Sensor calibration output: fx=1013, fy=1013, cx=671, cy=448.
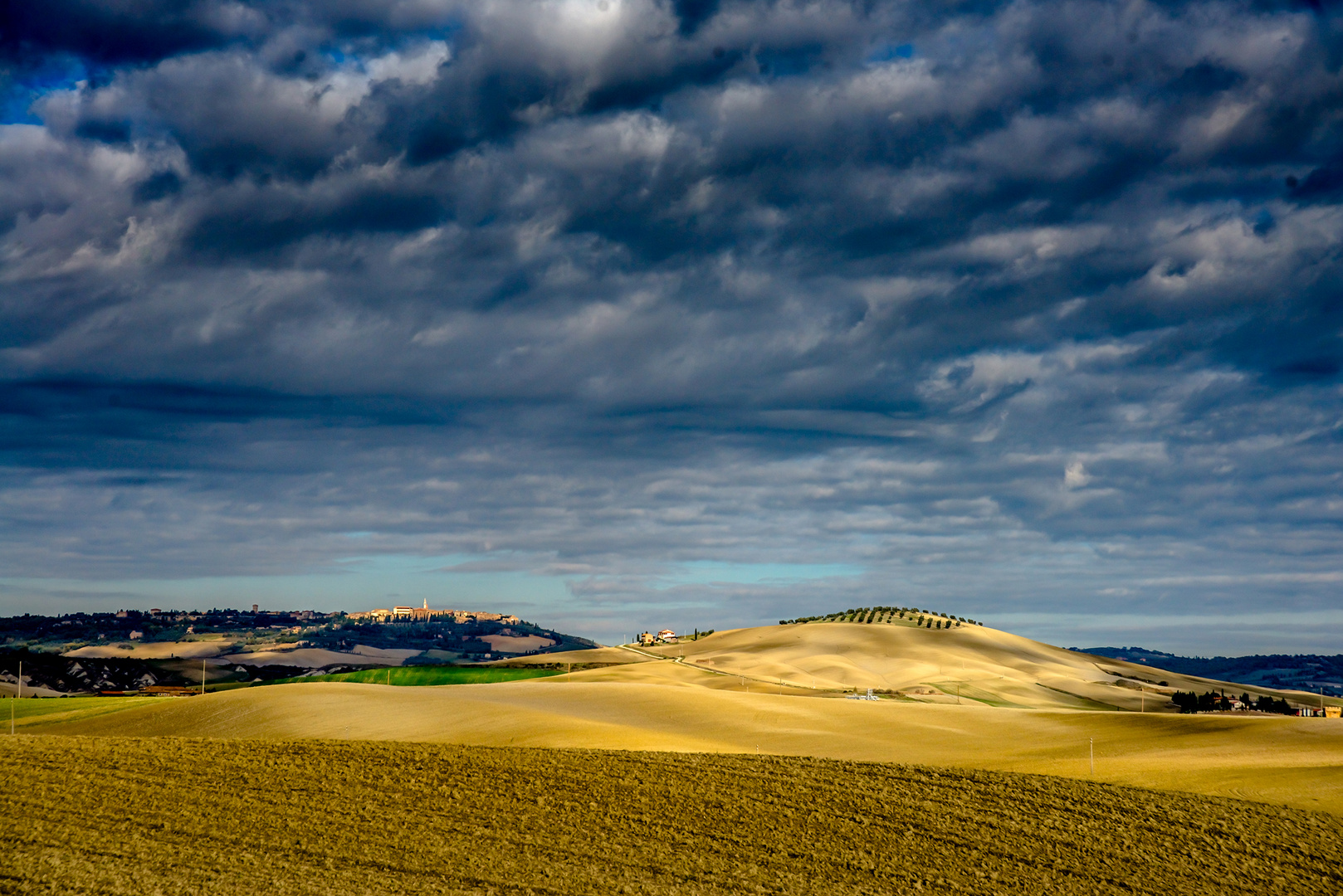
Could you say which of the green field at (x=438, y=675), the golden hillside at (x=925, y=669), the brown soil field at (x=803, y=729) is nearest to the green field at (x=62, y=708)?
the brown soil field at (x=803, y=729)

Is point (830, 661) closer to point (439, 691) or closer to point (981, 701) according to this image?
point (981, 701)

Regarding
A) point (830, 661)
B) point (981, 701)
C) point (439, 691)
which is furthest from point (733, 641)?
point (439, 691)

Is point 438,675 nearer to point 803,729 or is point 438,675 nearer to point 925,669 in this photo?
point 925,669

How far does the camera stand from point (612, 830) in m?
27.8

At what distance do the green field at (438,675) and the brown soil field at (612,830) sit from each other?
7575 centimetres

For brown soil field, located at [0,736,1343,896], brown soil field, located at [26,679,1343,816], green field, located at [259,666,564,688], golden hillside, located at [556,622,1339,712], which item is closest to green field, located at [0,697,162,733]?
brown soil field, located at [26,679,1343,816]

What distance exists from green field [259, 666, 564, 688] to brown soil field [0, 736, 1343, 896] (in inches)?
2982

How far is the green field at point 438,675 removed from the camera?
371 ft

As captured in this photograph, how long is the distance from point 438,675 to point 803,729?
2759 inches

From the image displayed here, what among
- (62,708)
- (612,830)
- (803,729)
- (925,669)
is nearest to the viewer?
(612,830)

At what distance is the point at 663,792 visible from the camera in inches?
Answer: 1286

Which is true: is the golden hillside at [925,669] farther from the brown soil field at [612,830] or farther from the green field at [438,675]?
the brown soil field at [612,830]

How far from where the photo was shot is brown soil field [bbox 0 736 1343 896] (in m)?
22.9

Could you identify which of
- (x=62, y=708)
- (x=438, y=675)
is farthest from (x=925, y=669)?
(x=62, y=708)
